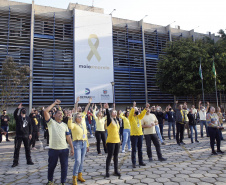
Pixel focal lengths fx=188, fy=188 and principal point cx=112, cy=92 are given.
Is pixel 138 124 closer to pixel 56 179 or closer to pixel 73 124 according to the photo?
pixel 73 124

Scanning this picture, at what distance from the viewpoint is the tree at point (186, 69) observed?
20.3 m

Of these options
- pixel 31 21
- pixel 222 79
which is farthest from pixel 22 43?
pixel 222 79

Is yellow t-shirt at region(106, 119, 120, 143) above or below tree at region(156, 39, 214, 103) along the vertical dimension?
below

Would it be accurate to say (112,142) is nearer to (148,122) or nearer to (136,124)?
(136,124)

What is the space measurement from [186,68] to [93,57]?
35.0ft

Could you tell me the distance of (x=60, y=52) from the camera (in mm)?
21922

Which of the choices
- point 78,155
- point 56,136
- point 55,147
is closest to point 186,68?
point 78,155

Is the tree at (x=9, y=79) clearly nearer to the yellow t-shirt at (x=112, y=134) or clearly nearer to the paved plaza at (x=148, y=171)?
the paved plaza at (x=148, y=171)

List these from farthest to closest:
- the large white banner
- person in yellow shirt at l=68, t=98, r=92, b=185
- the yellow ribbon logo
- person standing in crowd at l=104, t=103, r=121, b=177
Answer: the yellow ribbon logo → the large white banner → person standing in crowd at l=104, t=103, r=121, b=177 → person in yellow shirt at l=68, t=98, r=92, b=185

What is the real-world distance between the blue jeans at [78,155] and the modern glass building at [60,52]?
1644 cm

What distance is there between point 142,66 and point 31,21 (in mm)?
14534

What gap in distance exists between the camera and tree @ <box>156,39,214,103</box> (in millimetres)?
20328

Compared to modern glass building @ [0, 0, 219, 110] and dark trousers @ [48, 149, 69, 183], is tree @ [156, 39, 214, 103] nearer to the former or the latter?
modern glass building @ [0, 0, 219, 110]

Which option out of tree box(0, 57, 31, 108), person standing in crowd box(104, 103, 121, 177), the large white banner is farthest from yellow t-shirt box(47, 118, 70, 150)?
the large white banner
